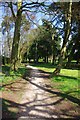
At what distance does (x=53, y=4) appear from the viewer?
19.8 m

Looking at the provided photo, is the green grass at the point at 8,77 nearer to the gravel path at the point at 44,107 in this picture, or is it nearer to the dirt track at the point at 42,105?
the dirt track at the point at 42,105

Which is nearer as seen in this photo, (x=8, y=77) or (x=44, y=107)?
(x=44, y=107)

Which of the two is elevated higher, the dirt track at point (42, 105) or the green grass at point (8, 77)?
the green grass at point (8, 77)

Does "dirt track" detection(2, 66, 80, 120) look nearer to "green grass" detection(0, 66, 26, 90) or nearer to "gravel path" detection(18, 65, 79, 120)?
"gravel path" detection(18, 65, 79, 120)

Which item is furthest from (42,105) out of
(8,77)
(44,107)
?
(8,77)

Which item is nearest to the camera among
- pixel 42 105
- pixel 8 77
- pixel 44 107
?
pixel 44 107

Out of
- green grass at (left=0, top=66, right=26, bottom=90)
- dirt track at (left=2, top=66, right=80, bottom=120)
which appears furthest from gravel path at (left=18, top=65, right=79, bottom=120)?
green grass at (left=0, top=66, right=26, bottom=90)

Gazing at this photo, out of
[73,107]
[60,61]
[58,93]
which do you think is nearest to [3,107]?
[73,107]

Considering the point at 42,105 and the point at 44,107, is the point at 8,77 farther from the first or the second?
the point at 44,107

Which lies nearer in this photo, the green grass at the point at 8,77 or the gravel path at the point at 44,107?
the gravel path at the point at 44,107

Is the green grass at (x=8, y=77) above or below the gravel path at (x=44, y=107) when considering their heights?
above

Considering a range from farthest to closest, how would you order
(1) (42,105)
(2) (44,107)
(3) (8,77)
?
(3) (8,77), (1) (42,105), (2) (44,107)

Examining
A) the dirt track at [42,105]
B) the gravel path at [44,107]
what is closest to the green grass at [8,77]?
the dirt track at [42,105]

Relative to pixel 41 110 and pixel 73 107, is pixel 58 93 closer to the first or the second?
pixel 73 107
